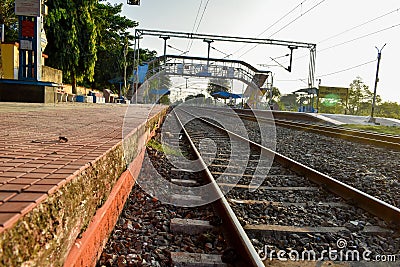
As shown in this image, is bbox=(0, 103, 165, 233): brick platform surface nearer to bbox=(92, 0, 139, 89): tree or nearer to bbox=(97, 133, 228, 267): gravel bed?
bbox=(97, 133, 228, 267): gravel bed

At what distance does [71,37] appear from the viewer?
951 inches

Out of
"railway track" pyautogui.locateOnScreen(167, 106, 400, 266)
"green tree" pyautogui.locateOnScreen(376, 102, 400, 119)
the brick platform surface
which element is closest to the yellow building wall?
"railway track" pyautogui.locateOnScreen(167, 106, 400, 266)

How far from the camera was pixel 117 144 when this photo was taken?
2.60 m

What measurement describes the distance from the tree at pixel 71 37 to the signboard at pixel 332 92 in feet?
76.6

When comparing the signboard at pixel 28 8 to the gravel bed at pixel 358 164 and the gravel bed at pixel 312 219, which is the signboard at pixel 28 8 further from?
the gravel bed at pixel 312 219

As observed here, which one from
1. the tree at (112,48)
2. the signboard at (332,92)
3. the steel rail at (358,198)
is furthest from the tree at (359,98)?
the steel rail at (358,198)

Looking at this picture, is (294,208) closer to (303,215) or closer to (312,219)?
(303,215)

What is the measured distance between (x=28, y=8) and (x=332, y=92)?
109 feet

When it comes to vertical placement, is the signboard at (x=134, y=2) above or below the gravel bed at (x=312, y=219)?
above

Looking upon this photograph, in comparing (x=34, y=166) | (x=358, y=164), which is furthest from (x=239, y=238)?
(x=358, y=164)

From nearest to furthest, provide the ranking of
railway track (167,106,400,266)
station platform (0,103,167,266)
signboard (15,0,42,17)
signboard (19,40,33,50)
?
station platform (0,103,167,266)
railway track (167,106,400,266)
signboard (15,0,42,17)
signboard (19,40,33,50)

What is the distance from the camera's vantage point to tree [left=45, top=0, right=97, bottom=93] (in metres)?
22.9

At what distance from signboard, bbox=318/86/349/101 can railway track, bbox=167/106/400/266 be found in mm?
34200

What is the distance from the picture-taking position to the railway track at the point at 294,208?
2.89 m
